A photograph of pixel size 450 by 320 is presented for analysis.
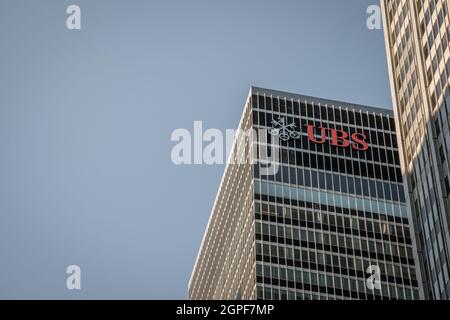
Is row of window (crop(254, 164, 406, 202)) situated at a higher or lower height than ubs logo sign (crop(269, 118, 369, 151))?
lower

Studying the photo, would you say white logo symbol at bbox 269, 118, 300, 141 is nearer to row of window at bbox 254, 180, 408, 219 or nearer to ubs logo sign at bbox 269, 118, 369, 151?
ubs logo sign at bbox 269, 118, 369, 151

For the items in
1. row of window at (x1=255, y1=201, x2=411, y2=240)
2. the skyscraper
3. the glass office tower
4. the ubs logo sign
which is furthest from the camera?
the ubs logo sign

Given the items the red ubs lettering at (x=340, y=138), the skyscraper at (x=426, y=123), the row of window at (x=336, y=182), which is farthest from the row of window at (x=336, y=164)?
Answer: the skyscraper at (x=426, y=123)

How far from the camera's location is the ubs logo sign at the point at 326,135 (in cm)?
16250

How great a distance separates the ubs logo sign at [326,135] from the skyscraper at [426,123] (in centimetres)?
6153

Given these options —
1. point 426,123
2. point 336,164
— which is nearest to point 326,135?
point 336,164

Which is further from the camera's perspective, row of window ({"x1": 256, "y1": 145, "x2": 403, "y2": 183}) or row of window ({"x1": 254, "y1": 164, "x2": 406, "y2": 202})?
row of window ({"x1": 256, "y1": 145, "x2": 403, "y2": 183})

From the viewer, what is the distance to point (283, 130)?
535 ft

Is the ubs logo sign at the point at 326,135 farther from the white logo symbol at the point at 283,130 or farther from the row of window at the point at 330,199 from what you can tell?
the row of window at the point at 330,199

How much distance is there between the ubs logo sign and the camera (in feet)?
533

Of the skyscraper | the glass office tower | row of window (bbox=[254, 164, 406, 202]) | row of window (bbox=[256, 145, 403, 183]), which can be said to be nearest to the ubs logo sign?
the glass office tower

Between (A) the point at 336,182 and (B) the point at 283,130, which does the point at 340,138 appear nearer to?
(A) the point at 336,182
